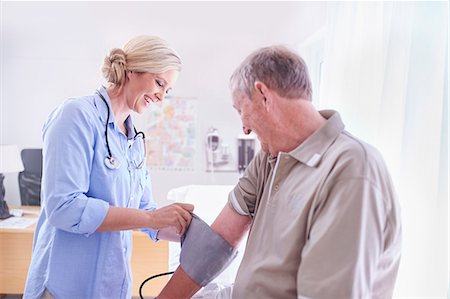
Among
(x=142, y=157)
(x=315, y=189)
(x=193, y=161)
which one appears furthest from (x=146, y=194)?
(x=193, y=161)

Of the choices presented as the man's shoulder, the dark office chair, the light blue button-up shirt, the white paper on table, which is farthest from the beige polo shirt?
the dark office chair

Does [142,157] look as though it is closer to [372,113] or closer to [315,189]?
[315,189]

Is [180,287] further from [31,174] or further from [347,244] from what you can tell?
[31,174]

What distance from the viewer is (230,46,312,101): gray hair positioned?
907 mm

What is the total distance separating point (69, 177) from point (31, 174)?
2.19 m

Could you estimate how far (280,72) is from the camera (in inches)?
35.7

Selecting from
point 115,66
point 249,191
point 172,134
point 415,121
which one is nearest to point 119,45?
point 172,134

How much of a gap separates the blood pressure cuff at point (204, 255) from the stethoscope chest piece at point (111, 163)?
318 millimetres

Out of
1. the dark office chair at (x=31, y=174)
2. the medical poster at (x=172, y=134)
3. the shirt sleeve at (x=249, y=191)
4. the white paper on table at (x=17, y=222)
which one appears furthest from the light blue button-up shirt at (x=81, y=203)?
the dark office chair at (x=31, y=174)

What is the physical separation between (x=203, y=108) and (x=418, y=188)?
6.95 ft

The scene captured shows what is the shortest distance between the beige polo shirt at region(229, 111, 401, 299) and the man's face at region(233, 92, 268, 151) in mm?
95

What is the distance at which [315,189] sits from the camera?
2.72 ft

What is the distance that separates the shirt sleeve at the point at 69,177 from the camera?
40.6 inches

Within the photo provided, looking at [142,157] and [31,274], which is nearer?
[31,274]
